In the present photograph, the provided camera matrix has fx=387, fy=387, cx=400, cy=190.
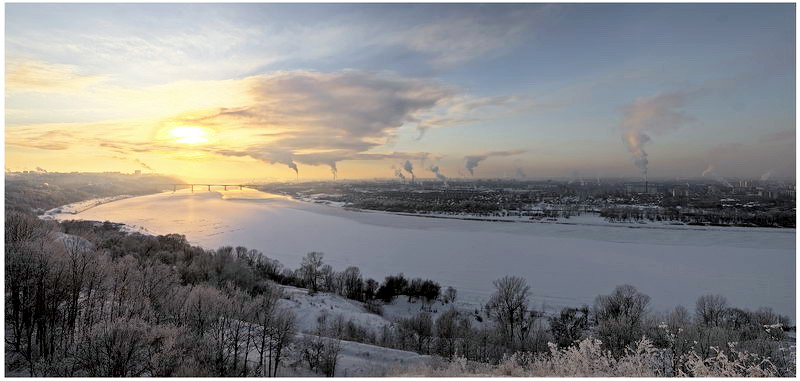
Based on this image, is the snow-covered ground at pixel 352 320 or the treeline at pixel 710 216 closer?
the snow-covered ground at pixel 352 320

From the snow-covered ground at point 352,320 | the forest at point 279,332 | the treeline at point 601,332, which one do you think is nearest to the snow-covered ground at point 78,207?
the snow-covered ground at point 352,320

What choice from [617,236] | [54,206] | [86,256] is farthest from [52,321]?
[54,206]

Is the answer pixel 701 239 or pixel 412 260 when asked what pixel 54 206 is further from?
pixel 701 239

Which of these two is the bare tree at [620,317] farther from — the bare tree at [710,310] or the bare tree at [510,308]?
the bare tree at [510,308]

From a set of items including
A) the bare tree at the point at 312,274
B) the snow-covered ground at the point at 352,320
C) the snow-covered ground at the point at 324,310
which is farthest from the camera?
the bare tree at the point at 312,274

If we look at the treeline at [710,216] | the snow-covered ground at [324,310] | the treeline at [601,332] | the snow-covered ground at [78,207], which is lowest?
the snow-covered ground at [324,310]

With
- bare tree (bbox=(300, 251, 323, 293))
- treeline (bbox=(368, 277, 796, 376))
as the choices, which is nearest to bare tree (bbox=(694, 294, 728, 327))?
treeline (bbox=(368, 277, 796, 376))

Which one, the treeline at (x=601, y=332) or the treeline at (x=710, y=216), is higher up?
the treeline at (x=710, y=216)
